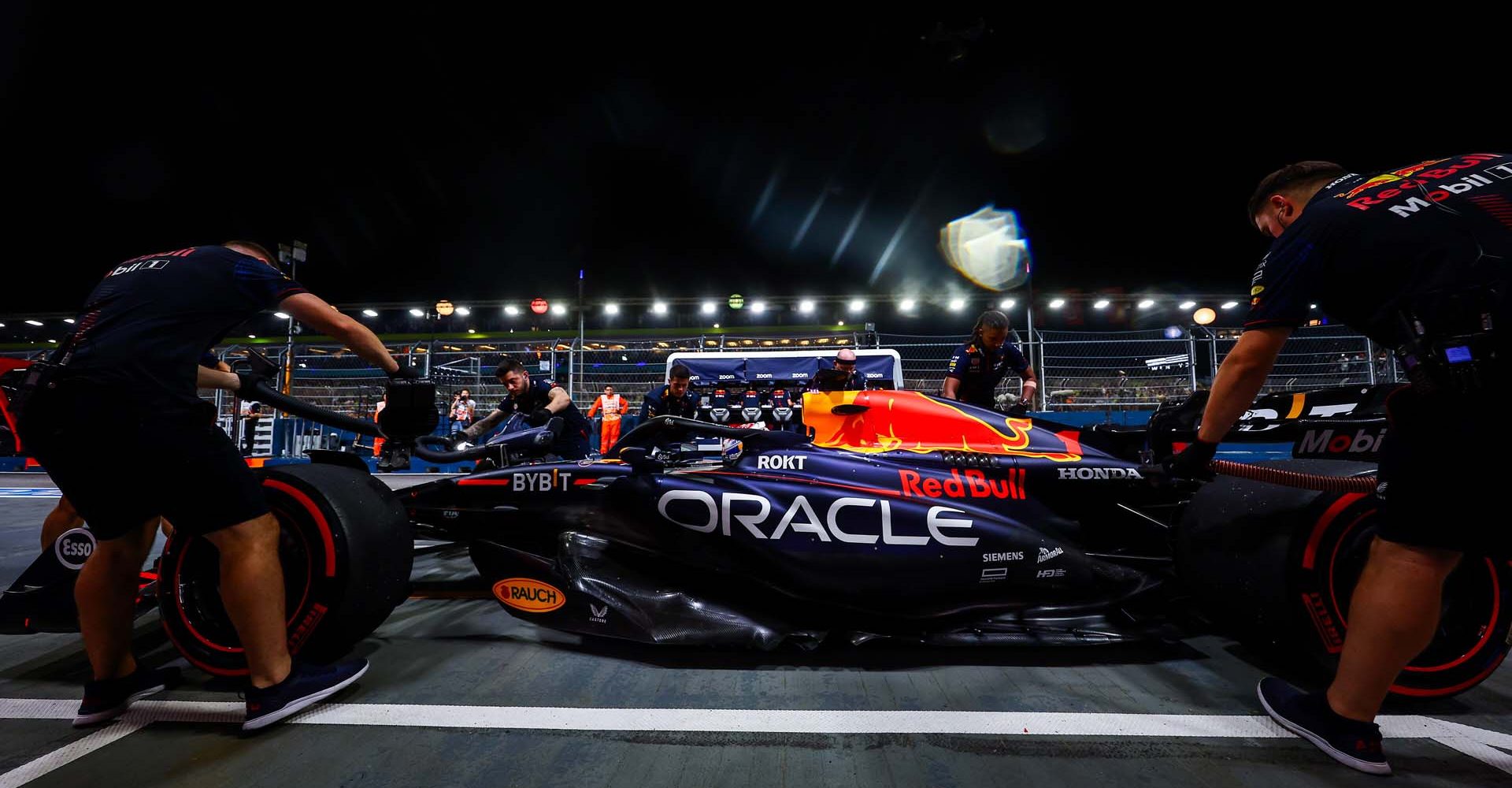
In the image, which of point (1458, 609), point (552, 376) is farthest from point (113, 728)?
point (552, 376)

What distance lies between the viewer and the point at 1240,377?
147 cm

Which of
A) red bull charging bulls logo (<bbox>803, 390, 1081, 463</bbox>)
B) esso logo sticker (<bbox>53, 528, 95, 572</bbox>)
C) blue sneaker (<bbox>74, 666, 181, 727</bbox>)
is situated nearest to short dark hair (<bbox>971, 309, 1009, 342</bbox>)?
red bull charging bulls logo (<bbox>803, 390, 1081, 463</bbox>)

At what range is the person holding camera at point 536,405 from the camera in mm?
4031

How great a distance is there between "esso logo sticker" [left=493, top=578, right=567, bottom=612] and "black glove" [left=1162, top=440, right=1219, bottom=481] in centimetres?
204

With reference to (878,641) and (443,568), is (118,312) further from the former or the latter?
(878,641)

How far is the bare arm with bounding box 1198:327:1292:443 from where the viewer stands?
143cm

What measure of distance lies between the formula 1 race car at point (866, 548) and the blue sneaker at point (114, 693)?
0.11 m

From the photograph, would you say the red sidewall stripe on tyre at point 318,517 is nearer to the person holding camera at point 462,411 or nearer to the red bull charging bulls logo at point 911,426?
the red bull charging bulls logo at point 911,426

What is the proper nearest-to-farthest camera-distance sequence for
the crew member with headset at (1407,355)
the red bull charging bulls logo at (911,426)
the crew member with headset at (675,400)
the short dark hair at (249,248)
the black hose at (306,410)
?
1. the crew member with headset at (1407,355)
2. the short dark hair at (249,248)
3. the black hose at (306,410)
4. the red bull charging bulls logo at (911,426)
5. the crew member with headset at (675,400)

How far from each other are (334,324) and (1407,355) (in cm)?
274

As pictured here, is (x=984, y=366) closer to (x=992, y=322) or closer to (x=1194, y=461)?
(x=992, y=322)

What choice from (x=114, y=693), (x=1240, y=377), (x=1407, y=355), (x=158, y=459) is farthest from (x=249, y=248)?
(x=1407, y=355)

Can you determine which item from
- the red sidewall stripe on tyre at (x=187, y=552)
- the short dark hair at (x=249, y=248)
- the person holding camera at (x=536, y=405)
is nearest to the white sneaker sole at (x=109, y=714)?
the red sidewall stripe on tyre at (x=187, y=552)

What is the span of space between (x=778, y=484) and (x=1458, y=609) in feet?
6.73
